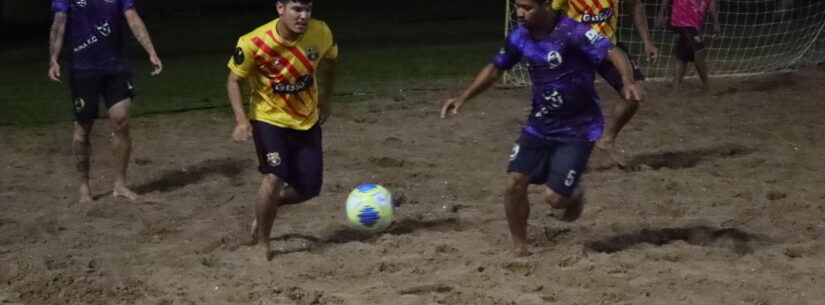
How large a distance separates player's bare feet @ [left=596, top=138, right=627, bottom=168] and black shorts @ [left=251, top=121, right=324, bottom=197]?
10.4 ft

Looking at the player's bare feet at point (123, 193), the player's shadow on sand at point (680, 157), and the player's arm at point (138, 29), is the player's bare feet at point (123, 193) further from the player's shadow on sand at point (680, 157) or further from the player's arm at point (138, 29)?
the player's shadow on sand at point (680, 157)

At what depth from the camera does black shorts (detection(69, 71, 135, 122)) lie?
809 cm

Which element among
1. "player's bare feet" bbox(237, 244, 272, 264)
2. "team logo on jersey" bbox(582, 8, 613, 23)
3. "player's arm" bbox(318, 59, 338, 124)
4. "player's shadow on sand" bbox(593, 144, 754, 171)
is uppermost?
"player's arm" bbox(318, 59, 338, 124)

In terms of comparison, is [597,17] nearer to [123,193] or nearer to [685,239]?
[685,239]

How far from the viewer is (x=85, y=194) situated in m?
8.24

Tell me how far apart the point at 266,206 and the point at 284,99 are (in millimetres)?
626

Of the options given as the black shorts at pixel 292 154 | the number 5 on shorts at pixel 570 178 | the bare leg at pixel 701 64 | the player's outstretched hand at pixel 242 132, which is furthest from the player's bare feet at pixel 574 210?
the bare leg at pixel 701 64

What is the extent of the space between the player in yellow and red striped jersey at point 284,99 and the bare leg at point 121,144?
1854 millimetres

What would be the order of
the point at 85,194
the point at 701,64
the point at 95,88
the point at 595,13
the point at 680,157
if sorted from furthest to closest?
the point at 701,64 → the point at 680,157 → the point at 595,13 → the point at 85,194 → the point at 95,88

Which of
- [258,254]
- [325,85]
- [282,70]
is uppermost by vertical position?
[282,70]

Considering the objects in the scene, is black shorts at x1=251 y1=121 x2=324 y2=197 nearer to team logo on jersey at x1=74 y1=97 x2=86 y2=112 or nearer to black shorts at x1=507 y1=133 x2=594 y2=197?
black shorts at x1=507 y1=133 x2=594 y2=197

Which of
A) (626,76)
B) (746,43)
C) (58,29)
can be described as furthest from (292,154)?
(746,43)

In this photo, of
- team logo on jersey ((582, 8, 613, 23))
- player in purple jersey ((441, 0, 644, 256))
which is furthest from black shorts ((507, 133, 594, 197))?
team logo on jersey ((582, 8, 613, 23))

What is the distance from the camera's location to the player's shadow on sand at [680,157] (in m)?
9.03
